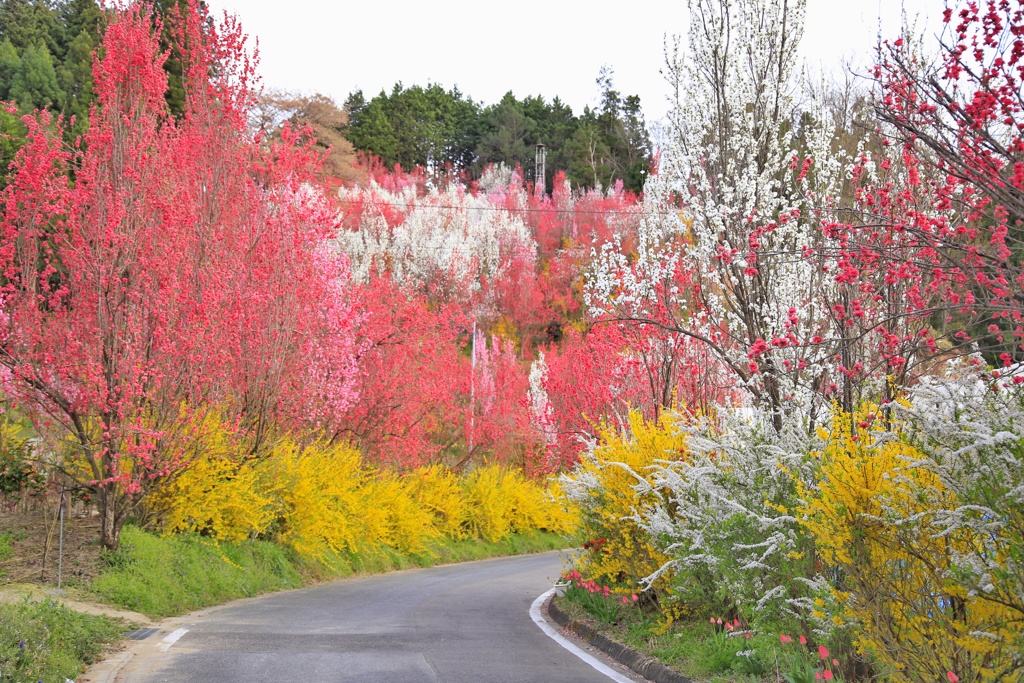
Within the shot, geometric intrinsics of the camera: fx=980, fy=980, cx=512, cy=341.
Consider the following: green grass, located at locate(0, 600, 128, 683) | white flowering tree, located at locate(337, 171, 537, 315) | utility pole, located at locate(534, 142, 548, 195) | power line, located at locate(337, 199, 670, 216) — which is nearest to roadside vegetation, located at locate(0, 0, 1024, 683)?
green grass, located at locate(0, 600, 128, 683)

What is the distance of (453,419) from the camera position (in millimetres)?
31438

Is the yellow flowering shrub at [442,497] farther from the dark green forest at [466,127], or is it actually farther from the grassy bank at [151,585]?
the dark green forest at [466,127]

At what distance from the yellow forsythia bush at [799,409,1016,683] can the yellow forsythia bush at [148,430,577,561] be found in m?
7.57

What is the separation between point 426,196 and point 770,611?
174 ft

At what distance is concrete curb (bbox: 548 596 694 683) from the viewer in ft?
29.4

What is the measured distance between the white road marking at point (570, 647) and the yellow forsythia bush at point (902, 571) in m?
3.27

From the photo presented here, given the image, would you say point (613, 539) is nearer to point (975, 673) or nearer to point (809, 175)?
point (809, 175)

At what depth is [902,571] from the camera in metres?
6.09

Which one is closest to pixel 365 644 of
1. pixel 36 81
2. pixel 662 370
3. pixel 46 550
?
pixel 46 550

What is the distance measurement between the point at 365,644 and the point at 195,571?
5.61 metres

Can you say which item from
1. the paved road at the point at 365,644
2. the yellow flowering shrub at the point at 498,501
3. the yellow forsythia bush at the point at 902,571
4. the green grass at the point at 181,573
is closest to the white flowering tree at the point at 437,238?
the yellow flowering shrub at the point at 498,501

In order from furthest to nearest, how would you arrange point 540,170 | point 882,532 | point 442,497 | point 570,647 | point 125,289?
point 540,170 → point 442,497 → point 125,289 → point 570,647 → point 882,532

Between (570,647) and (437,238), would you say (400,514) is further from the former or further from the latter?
(437,238)

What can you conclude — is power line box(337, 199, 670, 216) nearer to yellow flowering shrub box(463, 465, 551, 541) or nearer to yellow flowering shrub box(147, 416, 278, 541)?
yellow flowering shrub box(463, 465, 551, 541)
